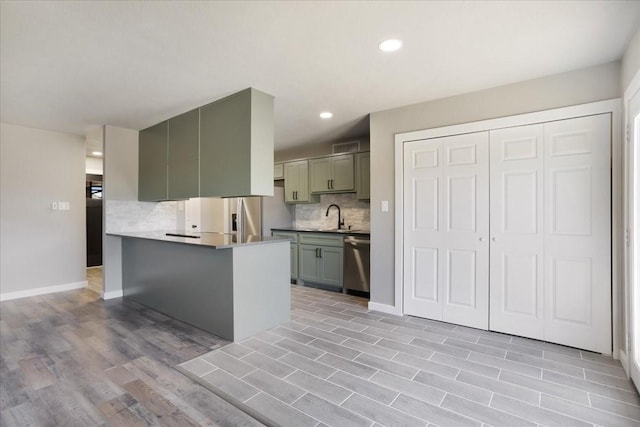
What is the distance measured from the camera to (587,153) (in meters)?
2.60

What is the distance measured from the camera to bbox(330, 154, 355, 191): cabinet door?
484cm

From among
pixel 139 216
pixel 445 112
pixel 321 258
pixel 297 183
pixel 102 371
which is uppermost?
pixel 445 112

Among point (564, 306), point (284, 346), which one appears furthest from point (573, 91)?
point (284, 346)

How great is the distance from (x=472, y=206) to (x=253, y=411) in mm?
2589

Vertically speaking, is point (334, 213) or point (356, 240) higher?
point (334, 213)

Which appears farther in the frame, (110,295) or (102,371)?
(110,295)

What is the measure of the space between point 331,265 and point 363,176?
139cm

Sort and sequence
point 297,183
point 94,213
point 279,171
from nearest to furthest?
point 297,183 → point 279,171 → point 94,213

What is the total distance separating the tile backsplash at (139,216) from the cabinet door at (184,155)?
2.94 ft

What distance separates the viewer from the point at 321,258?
4844mm

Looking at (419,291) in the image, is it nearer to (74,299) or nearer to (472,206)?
(472,206)

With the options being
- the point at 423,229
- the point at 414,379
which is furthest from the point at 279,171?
the point at 414,379

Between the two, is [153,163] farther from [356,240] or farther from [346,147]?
Result: [356,240]

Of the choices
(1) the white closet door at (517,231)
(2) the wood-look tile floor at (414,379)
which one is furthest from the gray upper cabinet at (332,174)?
(2) the wood-look tile floor at (414,379)
